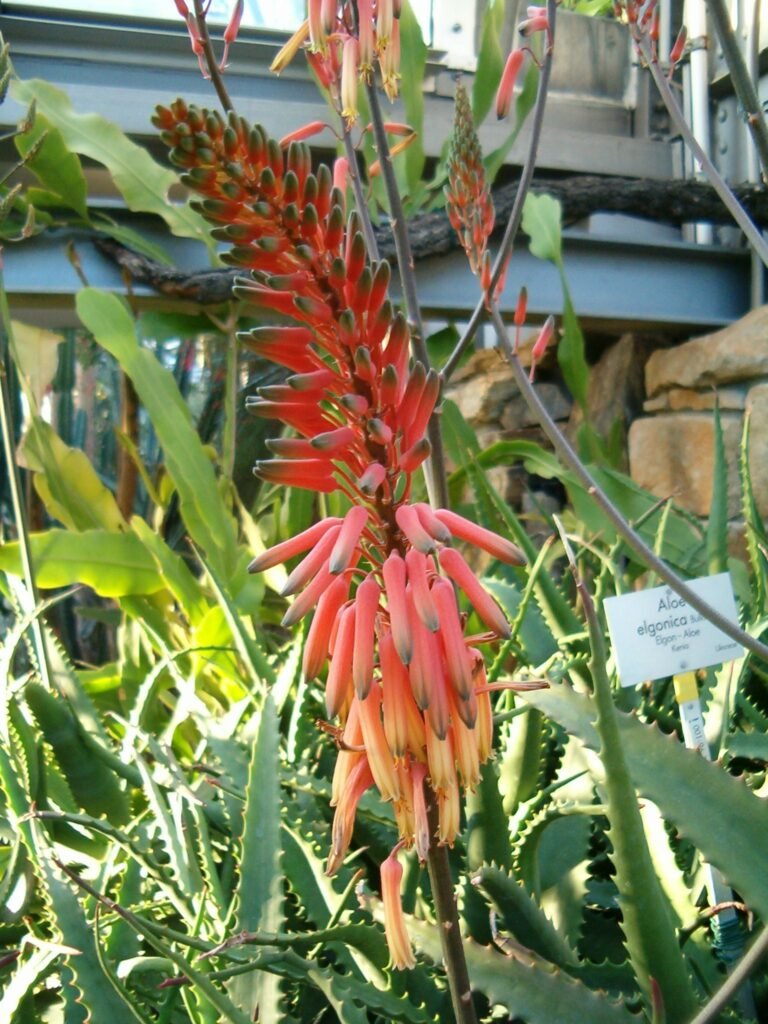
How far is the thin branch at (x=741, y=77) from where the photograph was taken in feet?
1.55

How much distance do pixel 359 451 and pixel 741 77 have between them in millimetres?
320

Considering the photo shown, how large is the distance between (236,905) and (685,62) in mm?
2034

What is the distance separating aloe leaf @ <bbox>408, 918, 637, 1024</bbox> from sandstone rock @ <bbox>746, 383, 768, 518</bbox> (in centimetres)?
131

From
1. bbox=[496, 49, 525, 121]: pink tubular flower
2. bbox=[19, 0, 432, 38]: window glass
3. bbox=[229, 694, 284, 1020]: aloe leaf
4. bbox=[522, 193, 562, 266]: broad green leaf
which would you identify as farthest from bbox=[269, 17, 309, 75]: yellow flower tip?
bbox=[19, 0, 432, 38]: window glass

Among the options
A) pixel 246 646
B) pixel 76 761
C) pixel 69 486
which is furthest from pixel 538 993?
pixel 69 486

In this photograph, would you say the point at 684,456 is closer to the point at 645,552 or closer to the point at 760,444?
the point at 760,444

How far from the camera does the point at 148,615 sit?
131 cm

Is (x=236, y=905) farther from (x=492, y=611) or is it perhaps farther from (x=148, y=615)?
(x=148, y=615)

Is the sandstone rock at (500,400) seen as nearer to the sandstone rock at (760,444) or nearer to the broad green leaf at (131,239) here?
the sandstone rock at (760,444)

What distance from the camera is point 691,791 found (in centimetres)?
48

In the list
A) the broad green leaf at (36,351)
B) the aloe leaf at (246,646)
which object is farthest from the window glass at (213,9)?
the aloe leaf at (246,646)

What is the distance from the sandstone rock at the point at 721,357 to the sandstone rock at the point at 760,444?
79mm

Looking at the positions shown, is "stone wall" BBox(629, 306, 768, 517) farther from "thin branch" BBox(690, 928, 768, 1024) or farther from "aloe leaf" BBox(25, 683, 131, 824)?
"thin branch" BBox(690, 928, 768, 1024)

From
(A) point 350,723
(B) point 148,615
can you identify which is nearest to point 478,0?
(B) point 148,615
